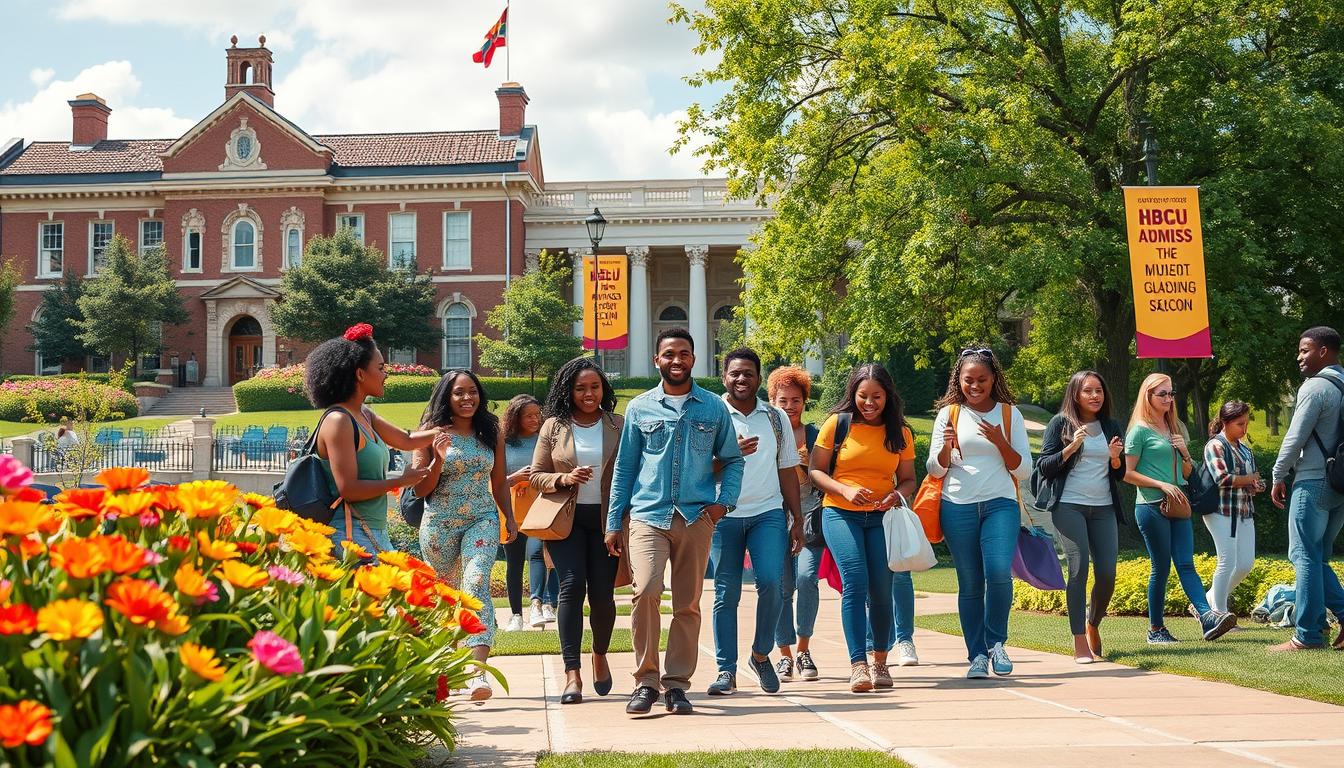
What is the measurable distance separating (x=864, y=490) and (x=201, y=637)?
4.25m

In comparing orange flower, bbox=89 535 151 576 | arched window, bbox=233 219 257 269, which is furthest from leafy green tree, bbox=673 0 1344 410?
arched window, bbox=233 219 257 269

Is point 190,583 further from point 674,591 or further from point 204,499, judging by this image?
point 674,591

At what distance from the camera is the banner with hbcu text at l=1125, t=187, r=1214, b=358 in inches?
595

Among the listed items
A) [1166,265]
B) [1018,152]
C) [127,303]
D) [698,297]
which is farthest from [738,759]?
[698,297]

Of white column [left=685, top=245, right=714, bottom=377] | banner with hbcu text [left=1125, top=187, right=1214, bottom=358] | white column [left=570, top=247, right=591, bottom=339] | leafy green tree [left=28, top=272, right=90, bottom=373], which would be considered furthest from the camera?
white column [left=685, top=245, right=714, bottom=377]

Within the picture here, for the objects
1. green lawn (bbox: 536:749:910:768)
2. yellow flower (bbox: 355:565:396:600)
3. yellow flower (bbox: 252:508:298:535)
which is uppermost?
yellow flower (bbox: 252:508:298:535)

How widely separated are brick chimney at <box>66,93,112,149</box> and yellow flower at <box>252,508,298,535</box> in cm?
5521

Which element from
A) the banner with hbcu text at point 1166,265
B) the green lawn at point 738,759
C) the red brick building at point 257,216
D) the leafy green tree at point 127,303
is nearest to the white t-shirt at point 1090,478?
the green lawn at point 738,759

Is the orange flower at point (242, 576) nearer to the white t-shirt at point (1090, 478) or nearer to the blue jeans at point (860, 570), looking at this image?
the blue jeans at point (860, 570)

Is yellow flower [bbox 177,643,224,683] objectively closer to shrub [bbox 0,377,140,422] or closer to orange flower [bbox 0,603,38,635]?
orange flower [bbox 0,603,38,635]

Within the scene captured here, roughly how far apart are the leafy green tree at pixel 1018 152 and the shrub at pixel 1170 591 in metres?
7.62

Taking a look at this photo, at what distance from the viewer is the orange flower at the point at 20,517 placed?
3145 mm

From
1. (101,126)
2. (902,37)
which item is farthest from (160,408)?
(902,37)

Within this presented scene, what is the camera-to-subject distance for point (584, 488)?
265 inches
